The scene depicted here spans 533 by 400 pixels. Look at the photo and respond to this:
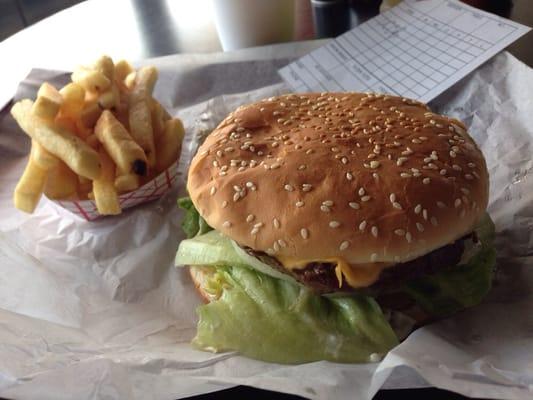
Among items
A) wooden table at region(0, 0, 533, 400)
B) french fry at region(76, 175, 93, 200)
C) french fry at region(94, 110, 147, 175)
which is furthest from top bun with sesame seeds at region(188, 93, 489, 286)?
wooden table at region(0, 0, 533, 400)

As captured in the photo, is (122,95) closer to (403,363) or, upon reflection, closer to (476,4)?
(403,363)

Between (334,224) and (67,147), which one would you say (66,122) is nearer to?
(67,147)

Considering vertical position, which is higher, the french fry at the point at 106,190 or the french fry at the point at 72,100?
the french fry at the point at 72,100

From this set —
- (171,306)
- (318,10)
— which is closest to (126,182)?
(171,306)

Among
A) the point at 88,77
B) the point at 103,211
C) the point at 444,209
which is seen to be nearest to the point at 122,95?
the point at 88,77

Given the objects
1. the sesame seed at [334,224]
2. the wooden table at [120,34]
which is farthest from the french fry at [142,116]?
the wooden table at [120,34]

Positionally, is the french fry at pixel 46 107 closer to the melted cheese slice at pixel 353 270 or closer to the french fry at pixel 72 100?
the french fry at pixel 72 100
